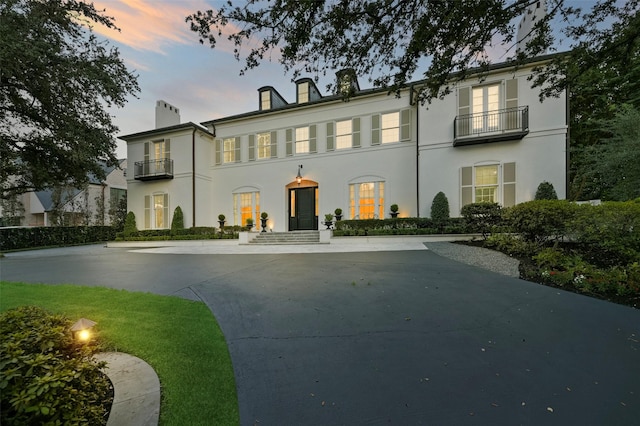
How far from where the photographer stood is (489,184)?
11.5m

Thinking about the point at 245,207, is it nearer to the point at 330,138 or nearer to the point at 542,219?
the point at 330,138

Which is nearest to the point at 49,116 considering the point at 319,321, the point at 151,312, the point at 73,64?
the point at 73,64

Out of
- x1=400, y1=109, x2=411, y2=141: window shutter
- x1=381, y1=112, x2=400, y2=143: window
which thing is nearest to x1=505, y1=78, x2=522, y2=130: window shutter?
x1=400, y1=109, x2=411, y2=141: window shutter

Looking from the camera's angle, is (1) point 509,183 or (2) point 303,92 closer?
(1) point 509,183

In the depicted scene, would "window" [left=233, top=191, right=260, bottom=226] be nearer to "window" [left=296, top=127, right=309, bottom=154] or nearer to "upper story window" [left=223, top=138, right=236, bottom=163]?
"upper story window" [left=223, top=138, right=236, bottom=163]

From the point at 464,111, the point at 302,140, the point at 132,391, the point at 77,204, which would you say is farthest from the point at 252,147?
the point at 77,204

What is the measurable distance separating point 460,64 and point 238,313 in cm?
524

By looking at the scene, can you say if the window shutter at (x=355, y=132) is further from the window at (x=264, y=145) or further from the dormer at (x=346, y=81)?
the dormer at (x=346, y=81)

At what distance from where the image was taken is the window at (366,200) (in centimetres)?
1337

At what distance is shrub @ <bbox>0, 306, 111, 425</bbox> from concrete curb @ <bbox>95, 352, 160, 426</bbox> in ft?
0.25

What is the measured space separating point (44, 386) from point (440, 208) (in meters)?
12.1

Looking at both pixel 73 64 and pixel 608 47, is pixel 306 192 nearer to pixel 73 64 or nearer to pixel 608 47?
pixel 73 64

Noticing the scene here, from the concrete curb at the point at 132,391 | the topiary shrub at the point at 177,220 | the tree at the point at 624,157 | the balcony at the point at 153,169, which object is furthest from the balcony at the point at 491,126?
the balcony at the point at 153,169

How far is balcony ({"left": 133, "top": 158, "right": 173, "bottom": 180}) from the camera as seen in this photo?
1630 centimetres
